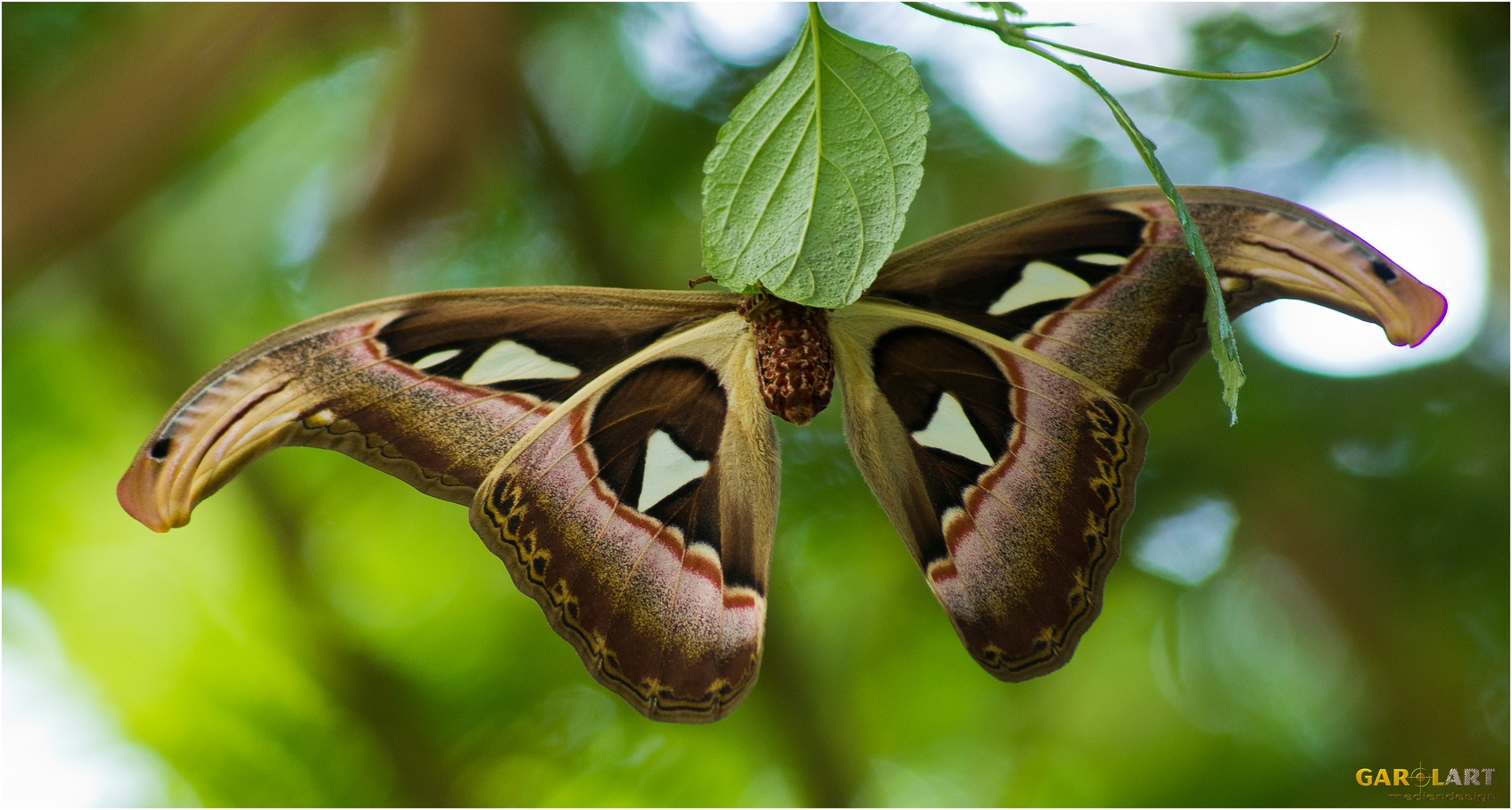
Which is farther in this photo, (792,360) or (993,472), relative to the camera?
(993,472)

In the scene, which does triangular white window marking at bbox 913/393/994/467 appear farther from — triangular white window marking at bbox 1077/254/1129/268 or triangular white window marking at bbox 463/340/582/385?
triangular white window marking at bbox 463/340/582/385

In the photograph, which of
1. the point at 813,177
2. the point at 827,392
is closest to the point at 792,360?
the point at 827,392

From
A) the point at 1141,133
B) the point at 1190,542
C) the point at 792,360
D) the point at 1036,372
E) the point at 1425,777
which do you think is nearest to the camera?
the point at 1141,133

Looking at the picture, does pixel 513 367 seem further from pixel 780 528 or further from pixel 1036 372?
pixel 780 528

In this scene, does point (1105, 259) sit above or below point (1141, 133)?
below

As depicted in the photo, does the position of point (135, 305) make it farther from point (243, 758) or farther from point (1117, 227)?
point (1117, 227)

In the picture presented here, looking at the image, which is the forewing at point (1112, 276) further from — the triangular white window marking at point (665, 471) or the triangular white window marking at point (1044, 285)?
the triangular white window marking at point (665, 471)

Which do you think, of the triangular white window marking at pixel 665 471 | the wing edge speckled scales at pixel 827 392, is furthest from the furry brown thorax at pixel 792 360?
the triangular white window marking at pixel 665 471
